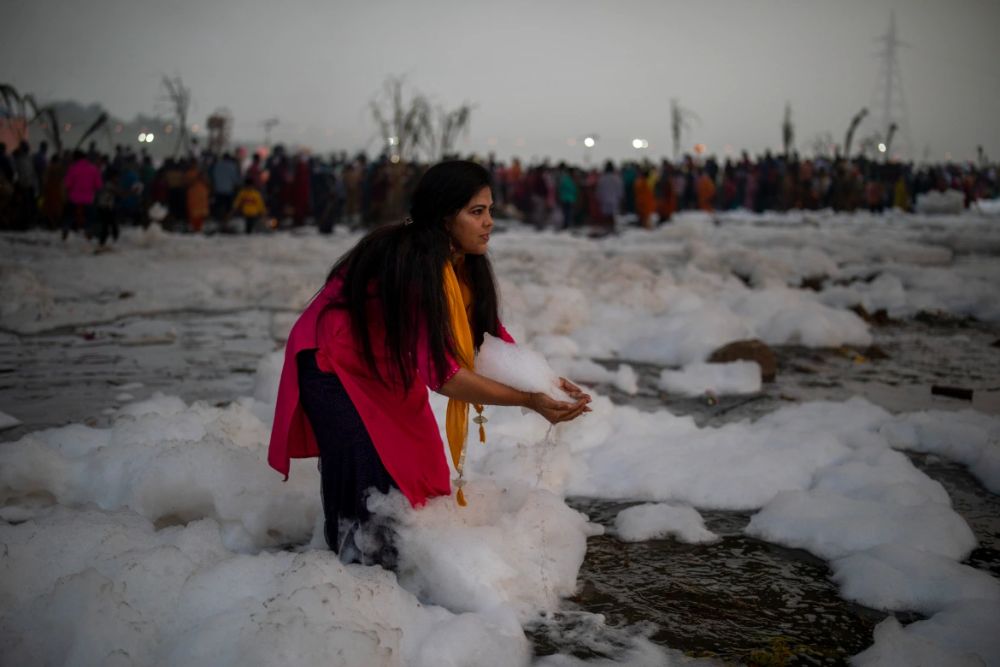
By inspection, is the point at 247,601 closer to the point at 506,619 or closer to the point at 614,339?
the point at 506,619

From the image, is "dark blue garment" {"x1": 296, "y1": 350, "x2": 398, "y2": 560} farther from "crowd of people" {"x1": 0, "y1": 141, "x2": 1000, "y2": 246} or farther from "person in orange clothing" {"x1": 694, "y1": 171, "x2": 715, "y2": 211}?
"person in orange clothing" {"x1": 694, "y1": 171, "x2": 715, "y2": 211}

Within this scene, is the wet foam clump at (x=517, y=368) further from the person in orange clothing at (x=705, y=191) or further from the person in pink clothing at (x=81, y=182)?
the person in orange clothing at (x=705, y=191)

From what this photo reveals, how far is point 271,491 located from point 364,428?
2.89 feet

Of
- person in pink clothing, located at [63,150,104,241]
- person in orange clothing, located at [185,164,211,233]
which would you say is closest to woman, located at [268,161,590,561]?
person in pink clothing, located at [63,150,104,241]

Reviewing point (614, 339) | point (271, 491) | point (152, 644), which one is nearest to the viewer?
point (152, 644)

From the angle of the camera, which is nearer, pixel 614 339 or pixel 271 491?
pixel 271 491

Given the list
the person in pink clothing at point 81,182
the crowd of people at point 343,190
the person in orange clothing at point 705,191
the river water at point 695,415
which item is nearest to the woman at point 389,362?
the river water at point 695,415

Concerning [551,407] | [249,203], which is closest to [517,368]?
[551,407]

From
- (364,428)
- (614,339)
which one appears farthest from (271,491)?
(614,339)

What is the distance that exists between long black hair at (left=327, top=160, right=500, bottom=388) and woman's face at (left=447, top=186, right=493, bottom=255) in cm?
2

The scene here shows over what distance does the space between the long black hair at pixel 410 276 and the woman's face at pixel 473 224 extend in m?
0.02

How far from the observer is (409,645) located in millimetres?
2361

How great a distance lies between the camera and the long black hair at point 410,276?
242 cm

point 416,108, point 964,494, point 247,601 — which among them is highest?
point 416,108
